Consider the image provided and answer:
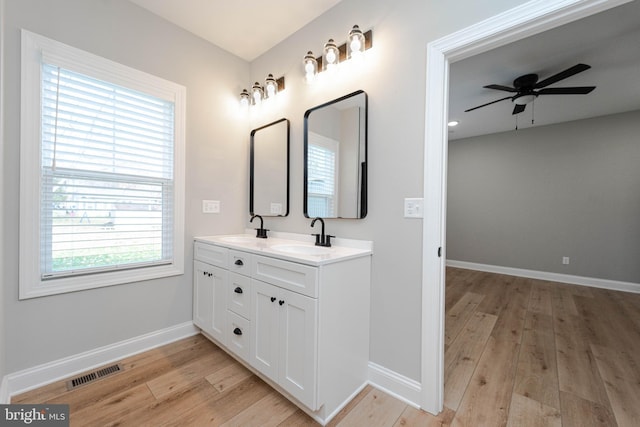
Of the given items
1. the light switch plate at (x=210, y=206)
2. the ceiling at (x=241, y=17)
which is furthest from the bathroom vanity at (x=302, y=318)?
the ceiling at (x=241, y=17)

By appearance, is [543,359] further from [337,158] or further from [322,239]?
[337,158]

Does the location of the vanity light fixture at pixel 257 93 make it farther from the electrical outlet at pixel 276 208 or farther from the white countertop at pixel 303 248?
the white countertop at pixel 303 248

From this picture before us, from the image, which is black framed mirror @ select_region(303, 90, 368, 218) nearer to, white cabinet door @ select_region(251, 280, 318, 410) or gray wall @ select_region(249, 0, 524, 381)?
gray wall @ select_region(249, 0, 524, 381)

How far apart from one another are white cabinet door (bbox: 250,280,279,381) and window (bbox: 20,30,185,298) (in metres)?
1.03

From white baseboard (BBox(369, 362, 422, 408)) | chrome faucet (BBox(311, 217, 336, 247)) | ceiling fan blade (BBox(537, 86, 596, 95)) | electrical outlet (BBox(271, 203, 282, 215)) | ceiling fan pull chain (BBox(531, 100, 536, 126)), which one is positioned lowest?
white baseboard (BBox(369, 362, 422, 408))

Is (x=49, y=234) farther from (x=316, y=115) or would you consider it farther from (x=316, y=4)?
(x=316, y=4)

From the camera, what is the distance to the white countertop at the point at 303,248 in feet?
4.52

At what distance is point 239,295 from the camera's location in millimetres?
1737

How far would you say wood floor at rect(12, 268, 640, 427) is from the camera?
1.37 meters

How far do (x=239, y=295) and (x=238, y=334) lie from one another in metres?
0.27

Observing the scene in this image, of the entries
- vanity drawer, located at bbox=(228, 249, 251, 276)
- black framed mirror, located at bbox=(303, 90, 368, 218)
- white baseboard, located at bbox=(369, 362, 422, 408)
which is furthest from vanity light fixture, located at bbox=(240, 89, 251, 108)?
white baseboard, located at bbox=(369, 362, 422, 408)

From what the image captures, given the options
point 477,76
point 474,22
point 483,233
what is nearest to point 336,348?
point 474,22

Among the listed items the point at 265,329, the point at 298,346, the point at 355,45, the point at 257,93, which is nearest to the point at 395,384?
the point at 298,346

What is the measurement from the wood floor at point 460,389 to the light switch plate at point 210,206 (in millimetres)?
1138
